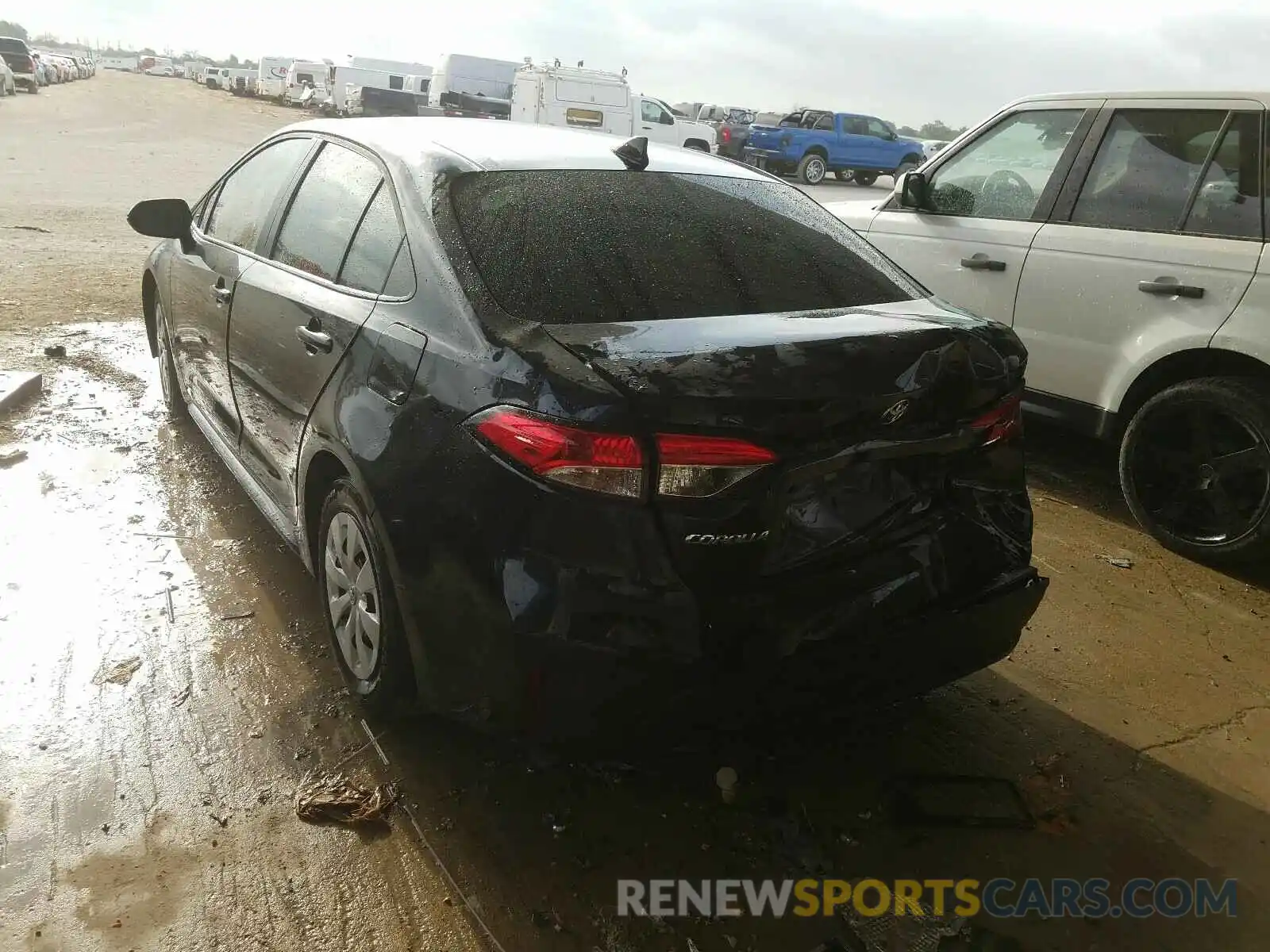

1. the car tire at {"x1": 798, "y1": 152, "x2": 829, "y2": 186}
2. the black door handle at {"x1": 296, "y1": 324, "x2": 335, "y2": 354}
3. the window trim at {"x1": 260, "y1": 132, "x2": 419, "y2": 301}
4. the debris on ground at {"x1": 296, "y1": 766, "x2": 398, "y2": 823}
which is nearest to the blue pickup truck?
the car tire at {"x1": 798, "y1": 152, "x2": 829, "y2": 186}

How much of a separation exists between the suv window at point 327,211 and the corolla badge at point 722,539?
1532mm

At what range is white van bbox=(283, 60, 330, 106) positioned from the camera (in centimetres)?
4259

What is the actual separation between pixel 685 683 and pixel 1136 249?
3384mm

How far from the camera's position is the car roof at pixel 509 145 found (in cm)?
289

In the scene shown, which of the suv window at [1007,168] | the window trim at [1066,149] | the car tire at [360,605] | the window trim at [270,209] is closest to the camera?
the car tire at [360,605]

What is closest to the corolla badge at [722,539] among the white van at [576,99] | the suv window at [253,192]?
the suv window at [253,192]

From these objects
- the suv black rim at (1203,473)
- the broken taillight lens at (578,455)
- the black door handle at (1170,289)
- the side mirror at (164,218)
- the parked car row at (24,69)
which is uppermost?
the black door handle at (1170,289)

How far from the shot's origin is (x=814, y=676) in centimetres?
222

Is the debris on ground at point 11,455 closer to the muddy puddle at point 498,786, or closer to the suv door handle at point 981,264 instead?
the muddy puddle at point 498,786

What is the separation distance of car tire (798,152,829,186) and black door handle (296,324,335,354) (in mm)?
23910

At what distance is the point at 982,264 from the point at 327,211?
10.7 ft

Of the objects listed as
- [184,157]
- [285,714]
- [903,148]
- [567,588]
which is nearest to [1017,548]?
[567,588]

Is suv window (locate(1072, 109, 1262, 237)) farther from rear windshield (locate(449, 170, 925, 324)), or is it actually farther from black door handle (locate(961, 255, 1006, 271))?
rear windshield (locate(449, 170, 925, 324))

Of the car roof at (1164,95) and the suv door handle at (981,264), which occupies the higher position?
the car roof at (1164,95)
